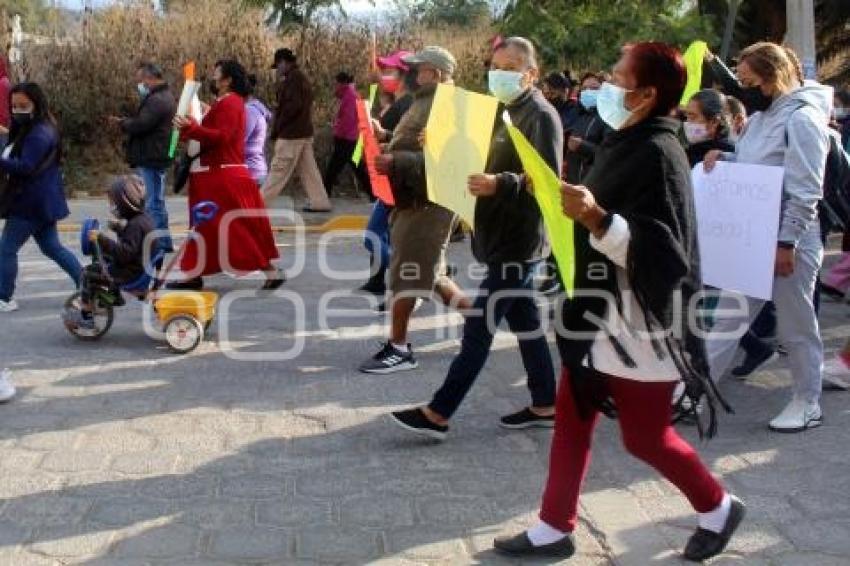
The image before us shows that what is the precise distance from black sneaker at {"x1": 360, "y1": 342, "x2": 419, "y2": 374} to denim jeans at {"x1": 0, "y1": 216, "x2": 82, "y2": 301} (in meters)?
2.62

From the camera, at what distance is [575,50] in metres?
15.2

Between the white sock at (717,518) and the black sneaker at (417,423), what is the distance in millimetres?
1510

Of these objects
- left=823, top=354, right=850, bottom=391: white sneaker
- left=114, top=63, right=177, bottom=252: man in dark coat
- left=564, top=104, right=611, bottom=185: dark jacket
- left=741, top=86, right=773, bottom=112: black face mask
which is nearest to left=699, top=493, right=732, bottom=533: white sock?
left=741, top=86, right=773, bottom=112: black face mask

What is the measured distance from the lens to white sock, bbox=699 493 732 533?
3.81 m

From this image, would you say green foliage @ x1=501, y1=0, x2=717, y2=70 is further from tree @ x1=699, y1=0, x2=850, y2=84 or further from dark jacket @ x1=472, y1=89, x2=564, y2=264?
dark jacket @ x1=472, y1=89, x2=564, y2=264

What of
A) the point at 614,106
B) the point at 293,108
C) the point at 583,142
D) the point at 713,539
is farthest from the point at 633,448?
the point at 293,108

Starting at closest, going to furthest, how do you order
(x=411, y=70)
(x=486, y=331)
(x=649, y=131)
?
(x=649, y=131) → (x=486, y=331) → (x=411, y=70)

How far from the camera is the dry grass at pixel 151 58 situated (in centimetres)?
1577

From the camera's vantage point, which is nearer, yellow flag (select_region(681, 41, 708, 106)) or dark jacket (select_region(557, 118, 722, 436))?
dark jacket (select_region(557, 118, 722, 436))

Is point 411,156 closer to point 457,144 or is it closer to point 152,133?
point 457,144

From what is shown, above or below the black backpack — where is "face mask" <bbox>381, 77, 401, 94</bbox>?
above

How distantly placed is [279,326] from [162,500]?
126 inches

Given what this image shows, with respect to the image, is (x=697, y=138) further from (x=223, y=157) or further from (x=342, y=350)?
(x=223, y=157)

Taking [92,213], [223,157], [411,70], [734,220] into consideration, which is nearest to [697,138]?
[734,220]
